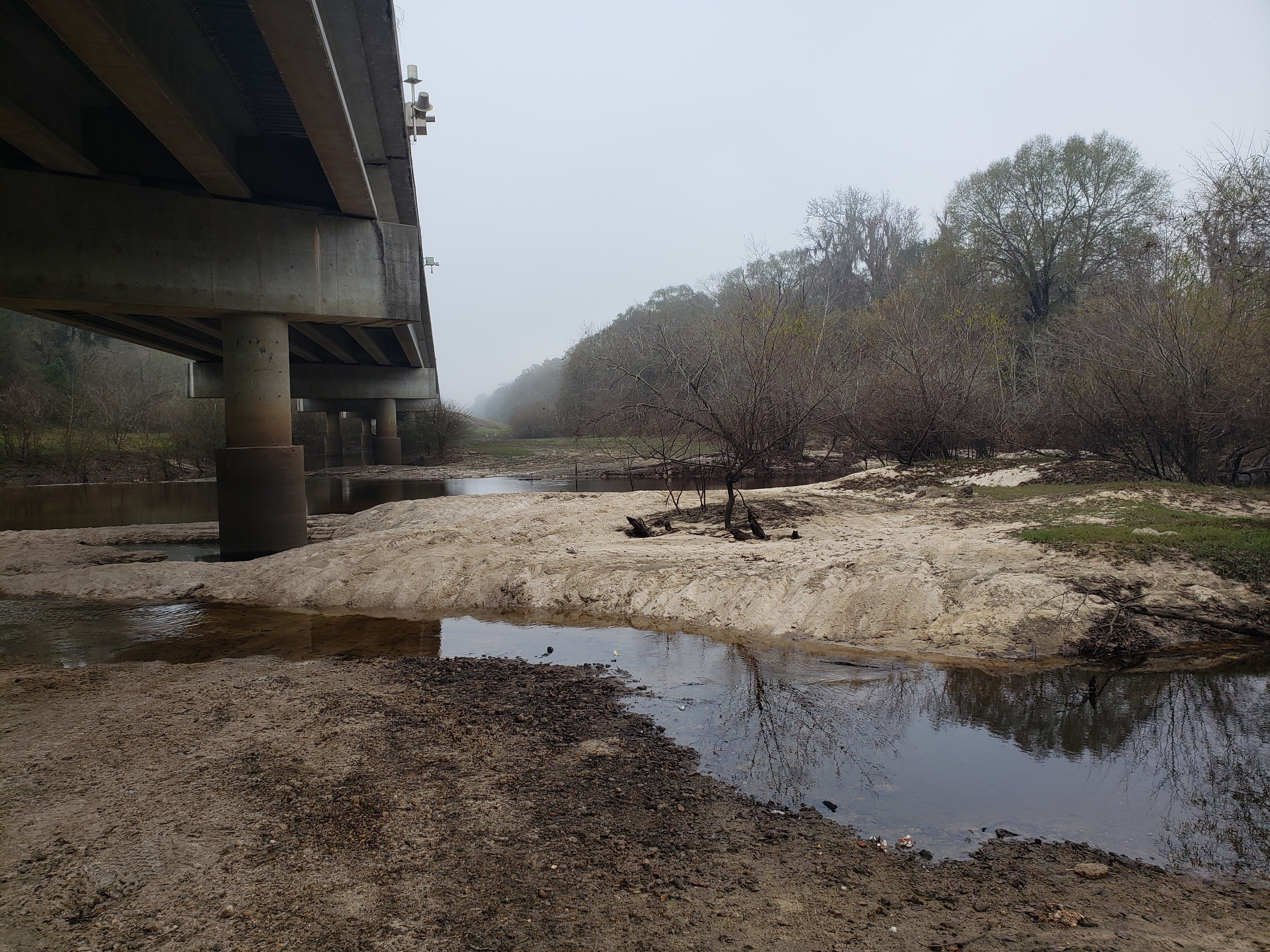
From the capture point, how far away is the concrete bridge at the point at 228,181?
846 cm

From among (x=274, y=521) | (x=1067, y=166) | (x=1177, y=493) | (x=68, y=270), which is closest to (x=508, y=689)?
(x=274, y=521)

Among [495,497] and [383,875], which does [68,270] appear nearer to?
[495,497]

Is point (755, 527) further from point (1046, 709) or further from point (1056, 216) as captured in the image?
Answer: point (1056, 216)

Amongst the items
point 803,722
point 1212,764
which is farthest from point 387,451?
point 1212,764

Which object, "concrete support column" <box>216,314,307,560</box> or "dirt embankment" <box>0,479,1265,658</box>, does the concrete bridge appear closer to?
"concrete support column" <box>216,314,307,560</box>

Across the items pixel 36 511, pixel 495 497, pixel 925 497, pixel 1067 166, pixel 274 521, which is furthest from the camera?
pixel 1067 166

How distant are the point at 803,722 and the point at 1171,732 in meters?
2.58

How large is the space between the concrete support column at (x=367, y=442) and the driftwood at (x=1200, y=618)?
42.1 metres

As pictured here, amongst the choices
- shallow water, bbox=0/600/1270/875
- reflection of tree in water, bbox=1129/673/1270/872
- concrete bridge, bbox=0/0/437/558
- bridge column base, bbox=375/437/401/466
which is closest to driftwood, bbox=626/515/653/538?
shallow water, bbox=0/600/1270/875

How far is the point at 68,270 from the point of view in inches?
432

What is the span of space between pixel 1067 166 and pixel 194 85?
34221 millimetres

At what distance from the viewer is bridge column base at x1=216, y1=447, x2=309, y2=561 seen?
41.0 feet

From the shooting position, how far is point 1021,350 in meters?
31.8

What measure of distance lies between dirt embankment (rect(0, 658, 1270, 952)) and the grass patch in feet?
18.9
